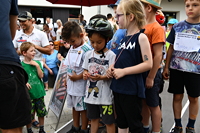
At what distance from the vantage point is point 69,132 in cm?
323

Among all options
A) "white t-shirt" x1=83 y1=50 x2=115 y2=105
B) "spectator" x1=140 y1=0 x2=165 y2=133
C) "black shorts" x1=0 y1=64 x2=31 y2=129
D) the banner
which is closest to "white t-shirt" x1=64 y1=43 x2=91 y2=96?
"white t-shirt" x1=83 y1=50 x2=115 y2=105

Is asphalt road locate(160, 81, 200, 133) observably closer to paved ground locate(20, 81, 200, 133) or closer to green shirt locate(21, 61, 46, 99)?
paved ground locate(20, 81, 200, 133)

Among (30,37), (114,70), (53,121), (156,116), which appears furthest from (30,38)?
(156,116)

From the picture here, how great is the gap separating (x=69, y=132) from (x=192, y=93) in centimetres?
197

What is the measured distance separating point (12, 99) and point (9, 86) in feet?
0.35

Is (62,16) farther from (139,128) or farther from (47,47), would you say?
(139,128)

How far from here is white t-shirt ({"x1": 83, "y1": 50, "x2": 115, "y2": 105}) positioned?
251cm

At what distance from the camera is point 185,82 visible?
9.89 feet

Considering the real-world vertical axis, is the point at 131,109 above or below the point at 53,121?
above

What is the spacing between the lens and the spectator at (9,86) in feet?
5.08

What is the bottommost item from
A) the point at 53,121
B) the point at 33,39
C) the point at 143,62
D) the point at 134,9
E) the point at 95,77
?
the point at 53,121

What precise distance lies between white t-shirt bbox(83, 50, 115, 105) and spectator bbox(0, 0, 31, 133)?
1.02m

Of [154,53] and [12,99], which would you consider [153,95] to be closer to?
[154,53]

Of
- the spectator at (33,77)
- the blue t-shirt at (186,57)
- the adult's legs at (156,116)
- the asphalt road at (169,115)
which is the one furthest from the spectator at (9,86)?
the asphalt road at (169,115)
